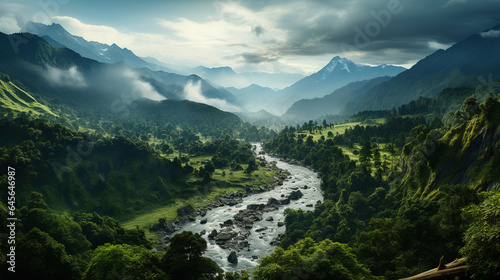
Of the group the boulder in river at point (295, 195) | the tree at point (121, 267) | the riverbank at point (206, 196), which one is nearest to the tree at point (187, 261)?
the tree at point (121, 267)

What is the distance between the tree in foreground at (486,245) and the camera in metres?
14.9

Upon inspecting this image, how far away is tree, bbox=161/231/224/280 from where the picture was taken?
42969mm

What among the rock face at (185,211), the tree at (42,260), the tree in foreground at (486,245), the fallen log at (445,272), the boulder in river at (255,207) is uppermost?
the tree in foreground at (486,245)

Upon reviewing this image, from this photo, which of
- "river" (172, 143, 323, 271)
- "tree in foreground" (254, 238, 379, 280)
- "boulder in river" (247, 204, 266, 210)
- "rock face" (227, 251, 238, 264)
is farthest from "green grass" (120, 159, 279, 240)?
"tree in foreground" (254, 238, 379, 280)

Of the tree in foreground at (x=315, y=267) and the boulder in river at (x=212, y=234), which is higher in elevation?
the tree in foreground at (x=315, y=267)

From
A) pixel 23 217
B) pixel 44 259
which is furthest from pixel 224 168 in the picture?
pixel 44 259

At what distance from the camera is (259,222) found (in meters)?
107

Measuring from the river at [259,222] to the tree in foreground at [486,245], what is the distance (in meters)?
65.2

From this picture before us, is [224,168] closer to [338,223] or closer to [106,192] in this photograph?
[106,192]

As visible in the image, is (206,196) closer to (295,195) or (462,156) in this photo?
(295,195)

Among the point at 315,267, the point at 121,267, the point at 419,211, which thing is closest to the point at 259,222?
the point at 419,211

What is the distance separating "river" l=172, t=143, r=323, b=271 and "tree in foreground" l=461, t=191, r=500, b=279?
65.2 metres

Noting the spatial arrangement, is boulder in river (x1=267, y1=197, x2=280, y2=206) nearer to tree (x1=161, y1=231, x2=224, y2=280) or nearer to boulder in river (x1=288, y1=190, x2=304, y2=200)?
boulder in river (x1=288, y1=190, x2=304, y2=200)

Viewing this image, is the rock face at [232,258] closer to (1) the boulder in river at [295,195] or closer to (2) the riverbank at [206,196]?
(2) the riverbank at [206,196]
